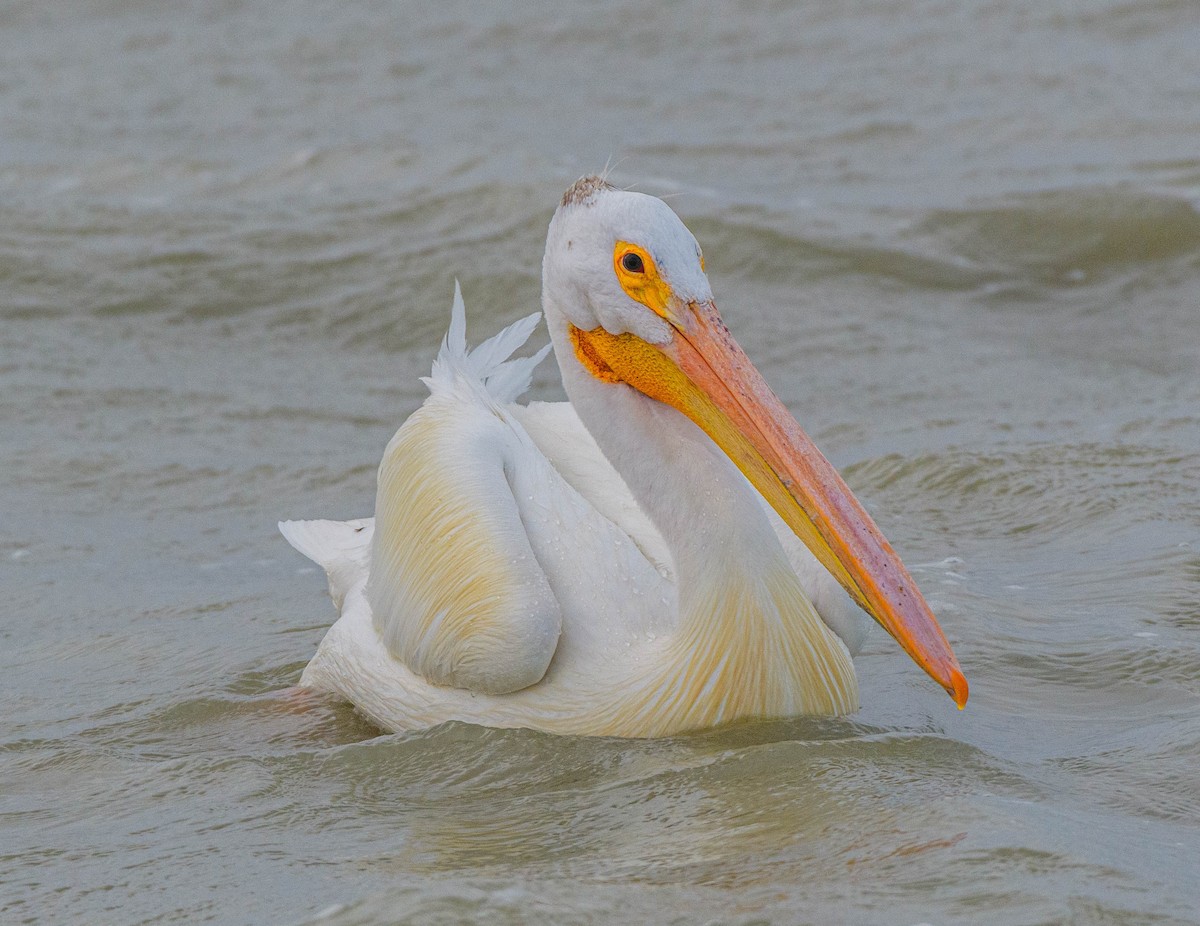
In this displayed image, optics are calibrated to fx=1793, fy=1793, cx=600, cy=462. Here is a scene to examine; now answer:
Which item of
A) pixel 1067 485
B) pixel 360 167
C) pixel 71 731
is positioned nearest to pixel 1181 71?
pixel 360 167

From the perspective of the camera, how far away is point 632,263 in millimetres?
3455

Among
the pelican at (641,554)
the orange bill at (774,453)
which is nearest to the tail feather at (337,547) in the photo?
the pelican at (641,554)

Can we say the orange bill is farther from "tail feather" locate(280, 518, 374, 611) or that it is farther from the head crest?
"tail feather" locate(280, 518, 374, 611)

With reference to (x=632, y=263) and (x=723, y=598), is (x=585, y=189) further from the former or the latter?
(x=723, y=598)

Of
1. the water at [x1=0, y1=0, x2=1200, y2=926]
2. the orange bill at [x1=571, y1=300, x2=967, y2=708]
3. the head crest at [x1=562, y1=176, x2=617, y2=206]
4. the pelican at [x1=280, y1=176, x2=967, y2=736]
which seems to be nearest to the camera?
the water at [x1=0, y1=0, x2=1200, y2=926]

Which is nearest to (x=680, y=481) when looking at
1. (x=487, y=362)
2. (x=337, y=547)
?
(x=487, y=362)

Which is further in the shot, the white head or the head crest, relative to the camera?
the head crest

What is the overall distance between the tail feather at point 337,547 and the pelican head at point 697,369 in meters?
1.13

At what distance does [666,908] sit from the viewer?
277 cm

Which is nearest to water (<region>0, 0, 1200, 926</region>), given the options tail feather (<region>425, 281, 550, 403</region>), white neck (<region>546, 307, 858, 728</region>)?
white neck (<region>546, 307, 858, 728</region>)

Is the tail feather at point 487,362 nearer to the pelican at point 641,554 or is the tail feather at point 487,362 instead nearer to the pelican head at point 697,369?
the pelican at point 641,554

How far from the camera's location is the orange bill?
3.25 meters

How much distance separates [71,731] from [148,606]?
0.97 metres

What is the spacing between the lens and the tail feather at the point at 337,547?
14.7 ft
